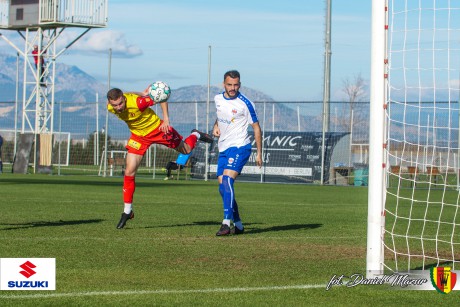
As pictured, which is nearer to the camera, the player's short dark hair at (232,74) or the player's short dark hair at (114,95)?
the player's short dark hair at (232,74)

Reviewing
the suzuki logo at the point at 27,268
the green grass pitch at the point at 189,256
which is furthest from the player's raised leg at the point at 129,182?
the suzuki logo at the point at 27,268

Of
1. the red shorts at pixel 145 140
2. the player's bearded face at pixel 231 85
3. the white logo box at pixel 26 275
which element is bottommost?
the white logo box at pixel 26 275

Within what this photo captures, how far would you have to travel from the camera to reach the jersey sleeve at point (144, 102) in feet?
40.8

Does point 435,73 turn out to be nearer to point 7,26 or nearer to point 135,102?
point 135,102

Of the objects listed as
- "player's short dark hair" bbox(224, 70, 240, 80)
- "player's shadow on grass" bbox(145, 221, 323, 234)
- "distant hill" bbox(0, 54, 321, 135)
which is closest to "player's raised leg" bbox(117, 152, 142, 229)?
"player's shadow on grass" bbox(145, 221, 323, 234)

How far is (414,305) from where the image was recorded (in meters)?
6.67

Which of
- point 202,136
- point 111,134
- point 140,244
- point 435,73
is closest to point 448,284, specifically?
point 435,73

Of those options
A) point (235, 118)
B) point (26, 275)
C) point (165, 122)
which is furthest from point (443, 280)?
point (165, 122)

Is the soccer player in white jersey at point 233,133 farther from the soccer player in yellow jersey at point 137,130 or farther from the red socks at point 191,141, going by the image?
the red socks at point 191,141

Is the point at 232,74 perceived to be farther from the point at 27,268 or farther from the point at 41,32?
the point at 41,32

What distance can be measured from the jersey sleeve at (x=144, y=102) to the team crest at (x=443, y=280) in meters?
5.72

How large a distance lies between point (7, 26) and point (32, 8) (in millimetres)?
1606

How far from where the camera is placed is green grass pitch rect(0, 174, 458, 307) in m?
6.81

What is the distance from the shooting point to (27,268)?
24.3ft
